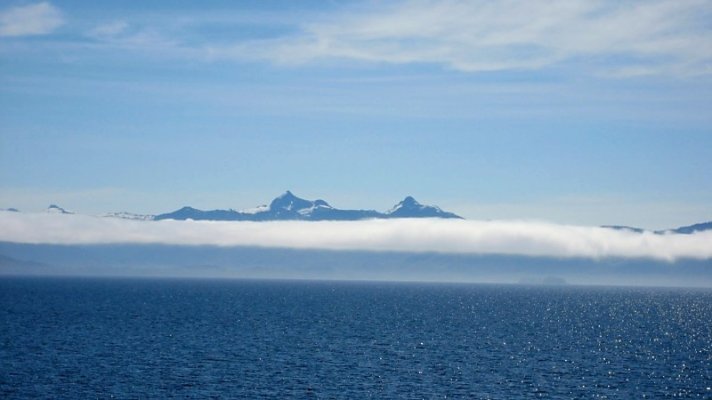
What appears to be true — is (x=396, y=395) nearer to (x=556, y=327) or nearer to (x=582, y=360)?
(x=582, y=360)

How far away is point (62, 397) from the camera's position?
8100 cm

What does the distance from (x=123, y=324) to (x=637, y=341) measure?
98649 mm

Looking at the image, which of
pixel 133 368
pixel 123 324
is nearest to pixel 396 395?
pixel 133 368

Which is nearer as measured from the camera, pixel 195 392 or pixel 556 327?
pixel 195 392

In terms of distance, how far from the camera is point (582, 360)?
385ft

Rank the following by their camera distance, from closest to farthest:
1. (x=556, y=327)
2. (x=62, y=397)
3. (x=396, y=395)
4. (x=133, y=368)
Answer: (x=62, y=397), (x=396, y=395), (x=133, y=368), (x=556, y=327)

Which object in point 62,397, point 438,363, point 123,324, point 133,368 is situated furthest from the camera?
point 123,324

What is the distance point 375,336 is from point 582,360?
41.3 metres

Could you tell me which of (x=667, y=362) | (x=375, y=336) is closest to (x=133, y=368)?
(x=375, y=336)

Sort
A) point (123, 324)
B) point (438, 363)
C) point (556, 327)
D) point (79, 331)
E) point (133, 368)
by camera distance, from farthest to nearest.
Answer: point (556, 327) → point (123, 324) → point (79, 331) → point (438, 363) → point (133, 368)

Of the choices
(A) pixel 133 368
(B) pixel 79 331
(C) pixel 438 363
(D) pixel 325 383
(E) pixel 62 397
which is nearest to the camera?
(E) pixel 62 397

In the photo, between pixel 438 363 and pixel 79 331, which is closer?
pixel 438 363

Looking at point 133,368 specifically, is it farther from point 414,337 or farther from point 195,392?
point 414,337

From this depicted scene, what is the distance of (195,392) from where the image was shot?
8556 cm
